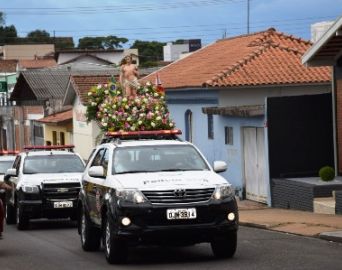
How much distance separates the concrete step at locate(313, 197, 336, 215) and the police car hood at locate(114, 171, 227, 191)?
8.49 m

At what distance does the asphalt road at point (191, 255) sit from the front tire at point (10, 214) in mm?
4984

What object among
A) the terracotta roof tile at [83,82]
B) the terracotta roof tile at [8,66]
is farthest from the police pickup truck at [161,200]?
the terracotta roof tile at [8,66]

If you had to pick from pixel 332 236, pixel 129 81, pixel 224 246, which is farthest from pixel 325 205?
pixel 224 246

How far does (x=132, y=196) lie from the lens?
13070 mm

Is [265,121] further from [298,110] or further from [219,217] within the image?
[219,217]

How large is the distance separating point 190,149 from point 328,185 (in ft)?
30.4

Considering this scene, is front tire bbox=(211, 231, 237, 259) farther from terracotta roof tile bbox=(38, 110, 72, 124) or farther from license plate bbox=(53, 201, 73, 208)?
terracotta roof tile bbox=(38, 110, 72, 124)

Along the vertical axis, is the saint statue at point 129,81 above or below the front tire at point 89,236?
above

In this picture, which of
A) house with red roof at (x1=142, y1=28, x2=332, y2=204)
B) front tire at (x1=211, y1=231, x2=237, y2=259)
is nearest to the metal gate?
house with red roof at (x1=142, y1=28, x2=332, y2=204)

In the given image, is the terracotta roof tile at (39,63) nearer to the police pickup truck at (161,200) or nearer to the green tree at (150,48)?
the green tree at (150,48)

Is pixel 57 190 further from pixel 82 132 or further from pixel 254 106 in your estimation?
pixel 82 132

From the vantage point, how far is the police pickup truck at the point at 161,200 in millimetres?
12984

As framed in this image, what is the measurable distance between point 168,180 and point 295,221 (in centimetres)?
716

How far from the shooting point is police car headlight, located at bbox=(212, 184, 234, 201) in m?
13.3
